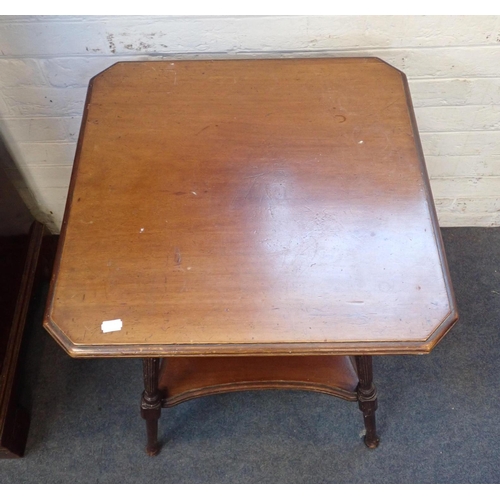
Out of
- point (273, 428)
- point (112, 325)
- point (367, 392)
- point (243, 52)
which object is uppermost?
point (243, 52)

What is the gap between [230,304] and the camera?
774mm

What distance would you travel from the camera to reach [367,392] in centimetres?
111

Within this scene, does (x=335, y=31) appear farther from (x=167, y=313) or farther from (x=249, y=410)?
(x=249, y=410)

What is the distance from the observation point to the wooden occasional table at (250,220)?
29.7 inches

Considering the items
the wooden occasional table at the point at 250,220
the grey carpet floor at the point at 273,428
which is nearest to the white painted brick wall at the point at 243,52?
the wooden occasional table at the point at 250,220

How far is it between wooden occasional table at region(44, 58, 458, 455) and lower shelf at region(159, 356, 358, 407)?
0.21ft

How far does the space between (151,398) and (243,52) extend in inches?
29.0

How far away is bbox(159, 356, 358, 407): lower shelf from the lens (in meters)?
1.13

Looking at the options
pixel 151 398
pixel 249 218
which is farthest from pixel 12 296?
pixel 249 218

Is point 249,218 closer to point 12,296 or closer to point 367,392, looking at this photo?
point 367,392

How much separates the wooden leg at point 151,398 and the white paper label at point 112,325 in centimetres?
29

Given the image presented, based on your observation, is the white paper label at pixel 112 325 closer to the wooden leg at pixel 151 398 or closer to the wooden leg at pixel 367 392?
the wooden leg at pixel 151 398

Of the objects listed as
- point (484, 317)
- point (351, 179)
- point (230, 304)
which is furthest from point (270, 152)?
point (484, 317)

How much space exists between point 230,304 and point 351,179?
30cm
